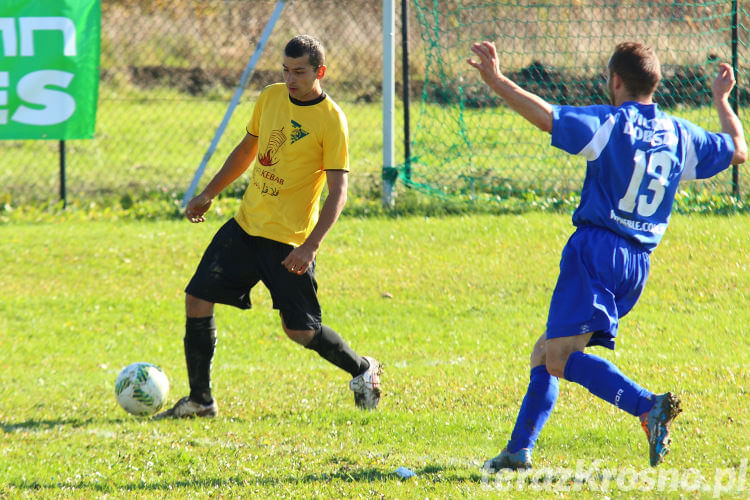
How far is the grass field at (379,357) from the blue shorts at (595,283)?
0.74m

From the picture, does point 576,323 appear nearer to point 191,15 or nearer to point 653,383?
point 653,383

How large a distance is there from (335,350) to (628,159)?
85.6 inches

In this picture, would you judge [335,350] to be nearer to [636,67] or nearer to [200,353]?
[200,353]

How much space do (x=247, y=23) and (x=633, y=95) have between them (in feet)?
41.6

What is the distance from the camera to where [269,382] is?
6.10 meters

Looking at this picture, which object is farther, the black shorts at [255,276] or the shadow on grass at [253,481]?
the black shorts at [255,276]

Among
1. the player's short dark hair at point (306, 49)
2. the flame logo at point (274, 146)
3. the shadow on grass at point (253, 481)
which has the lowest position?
the shadow on grass at point (253, 481)

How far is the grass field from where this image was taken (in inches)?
168

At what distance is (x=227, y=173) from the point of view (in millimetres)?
5367

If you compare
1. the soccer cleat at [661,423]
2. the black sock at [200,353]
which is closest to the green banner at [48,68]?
the black sock at [200,353]

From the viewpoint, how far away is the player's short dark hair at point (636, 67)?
394cm

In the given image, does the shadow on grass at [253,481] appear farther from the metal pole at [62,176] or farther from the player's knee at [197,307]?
the metal pole at [62,176]

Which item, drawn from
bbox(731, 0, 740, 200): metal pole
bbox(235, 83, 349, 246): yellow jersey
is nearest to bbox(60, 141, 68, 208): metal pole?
bbox(235, 83, 349, 246): yellow jersey

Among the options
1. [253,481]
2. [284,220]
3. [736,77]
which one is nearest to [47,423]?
[253,481]
